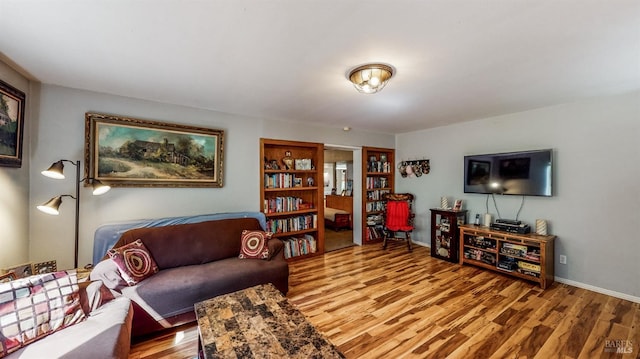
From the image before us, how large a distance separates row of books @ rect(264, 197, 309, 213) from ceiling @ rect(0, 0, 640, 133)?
1625mm

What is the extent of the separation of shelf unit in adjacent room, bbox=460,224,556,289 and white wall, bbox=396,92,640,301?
0.31 m

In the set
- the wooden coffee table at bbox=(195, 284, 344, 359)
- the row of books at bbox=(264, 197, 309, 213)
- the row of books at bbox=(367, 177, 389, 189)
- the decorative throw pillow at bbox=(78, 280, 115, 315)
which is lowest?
the wooden coffee table at bbox=(195, 284, 344, 359)

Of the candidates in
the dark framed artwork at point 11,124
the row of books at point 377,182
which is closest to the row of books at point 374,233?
the row of books at point 377,182

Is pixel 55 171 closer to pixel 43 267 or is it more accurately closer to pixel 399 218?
pixel 43 267

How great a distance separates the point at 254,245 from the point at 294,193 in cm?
159

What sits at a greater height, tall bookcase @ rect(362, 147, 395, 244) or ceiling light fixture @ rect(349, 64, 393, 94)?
ceiling light fixture @ rect(349, 64, 393, 94)

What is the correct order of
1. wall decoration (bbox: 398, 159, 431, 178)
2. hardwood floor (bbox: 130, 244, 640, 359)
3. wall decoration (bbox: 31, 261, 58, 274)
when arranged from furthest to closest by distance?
wall decoration (bbox: 398, 159, 431, 178), wall decoration (bbox: 31, 261, 58, 274), hardwood floor (bbox: 130, 244, 640, 359)

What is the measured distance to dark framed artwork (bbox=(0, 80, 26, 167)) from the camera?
1931 millimetres

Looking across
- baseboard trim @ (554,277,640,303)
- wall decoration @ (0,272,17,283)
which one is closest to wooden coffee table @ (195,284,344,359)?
wall decoration @ (0,272,17,283)

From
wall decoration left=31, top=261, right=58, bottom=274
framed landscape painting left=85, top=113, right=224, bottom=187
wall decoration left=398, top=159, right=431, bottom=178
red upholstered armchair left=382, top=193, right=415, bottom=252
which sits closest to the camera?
wall decoration left=31, top=261, right=58, bottom=274

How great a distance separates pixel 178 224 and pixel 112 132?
122 cm

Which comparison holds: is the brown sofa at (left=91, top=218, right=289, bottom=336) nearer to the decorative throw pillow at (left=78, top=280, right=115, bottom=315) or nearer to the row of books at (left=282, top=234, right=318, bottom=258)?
the decorative throw pillow at (left=78, top=280, right=115, bottom=315)

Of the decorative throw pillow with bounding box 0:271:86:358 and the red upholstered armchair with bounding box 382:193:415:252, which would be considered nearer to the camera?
the decorative throw pillow with bounding box 0:271:86:358

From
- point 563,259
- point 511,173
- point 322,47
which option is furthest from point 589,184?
point 322,47
